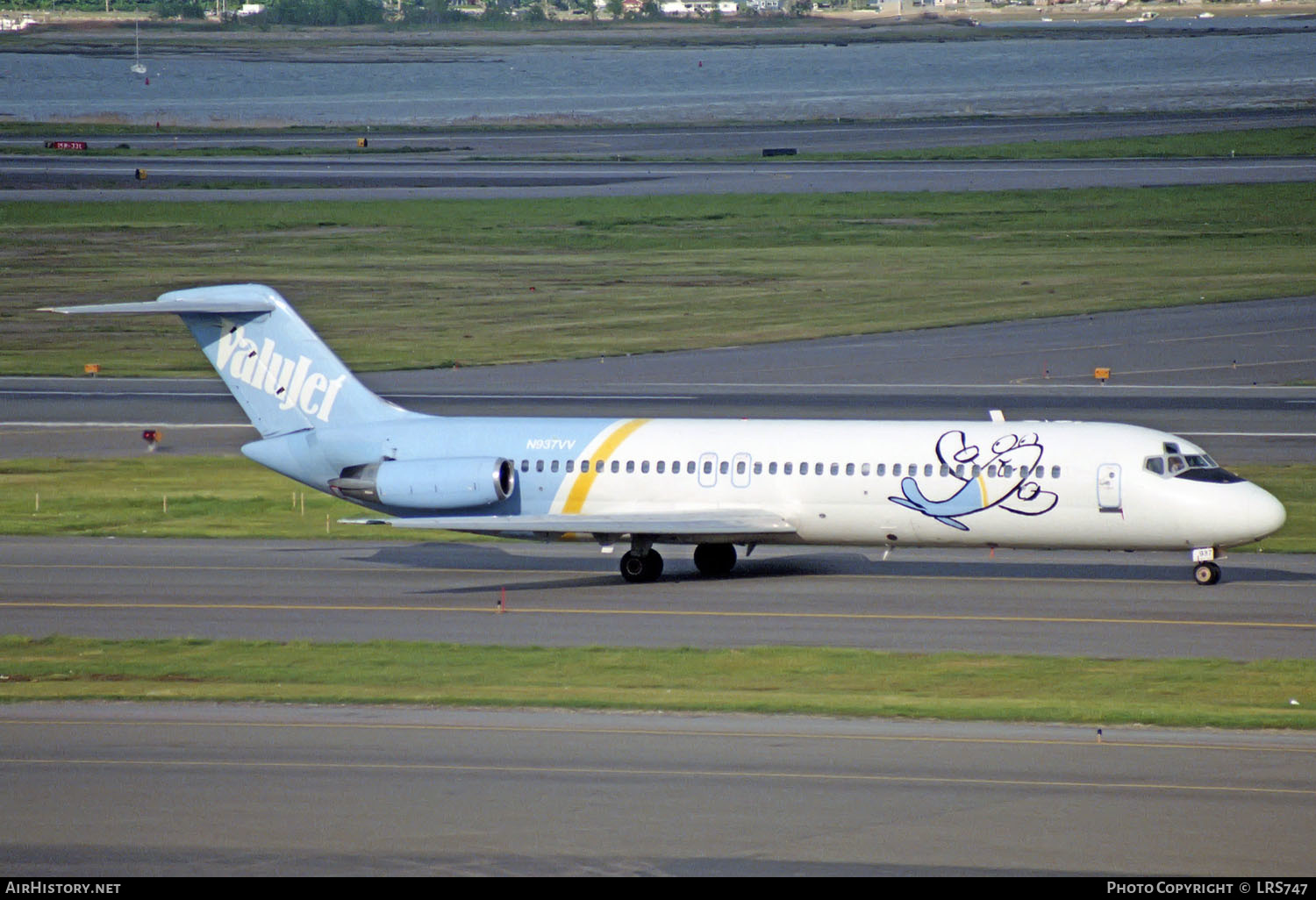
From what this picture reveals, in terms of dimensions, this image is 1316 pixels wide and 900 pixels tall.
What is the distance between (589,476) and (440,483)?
10.6 ft

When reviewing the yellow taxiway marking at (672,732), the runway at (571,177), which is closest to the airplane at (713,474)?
the yellow taxiway marking at (672,732)

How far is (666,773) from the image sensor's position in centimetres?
2153

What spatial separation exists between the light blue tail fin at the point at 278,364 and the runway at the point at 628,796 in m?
13.6

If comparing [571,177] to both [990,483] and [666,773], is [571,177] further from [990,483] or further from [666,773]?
[666,773]

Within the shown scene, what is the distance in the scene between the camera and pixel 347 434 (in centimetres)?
3781

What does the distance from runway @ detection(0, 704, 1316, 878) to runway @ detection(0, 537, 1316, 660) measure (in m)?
6.12

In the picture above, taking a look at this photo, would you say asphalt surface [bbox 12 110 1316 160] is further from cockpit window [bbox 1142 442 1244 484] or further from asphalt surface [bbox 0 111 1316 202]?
cockpit window [bbox 1142 442 1244 484]

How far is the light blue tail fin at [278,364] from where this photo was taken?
3809cm

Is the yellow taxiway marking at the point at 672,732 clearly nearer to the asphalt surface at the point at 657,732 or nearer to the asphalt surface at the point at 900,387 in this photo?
the asphalt surface at the point at 657,732

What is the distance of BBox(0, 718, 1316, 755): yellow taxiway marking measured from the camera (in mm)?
22625

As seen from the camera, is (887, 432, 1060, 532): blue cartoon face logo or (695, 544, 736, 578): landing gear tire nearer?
(887, 432, 1060, 532): blue cartoon face logo

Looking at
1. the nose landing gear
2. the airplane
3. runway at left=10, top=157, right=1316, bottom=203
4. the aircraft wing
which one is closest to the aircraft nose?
the airplane

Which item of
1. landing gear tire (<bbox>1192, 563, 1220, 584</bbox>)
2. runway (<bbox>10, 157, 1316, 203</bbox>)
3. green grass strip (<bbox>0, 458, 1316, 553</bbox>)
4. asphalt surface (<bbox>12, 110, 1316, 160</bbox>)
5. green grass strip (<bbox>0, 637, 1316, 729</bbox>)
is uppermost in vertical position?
asphalt surface (<bbox>12, 110, 1316, 160</bbox>)
